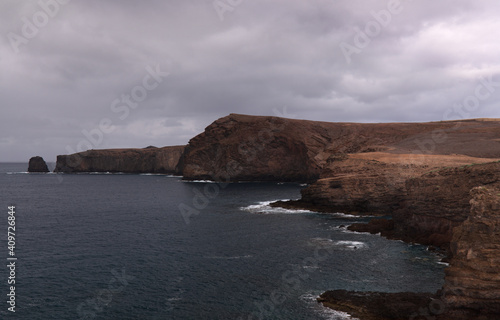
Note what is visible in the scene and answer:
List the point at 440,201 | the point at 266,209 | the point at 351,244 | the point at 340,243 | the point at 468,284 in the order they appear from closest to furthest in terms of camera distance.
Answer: the point at 468,284, the point at 440,201, the point at 351,244, the point at 340,243, the point at 266,209

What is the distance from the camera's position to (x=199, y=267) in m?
33.7

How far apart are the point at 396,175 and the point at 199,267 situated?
4015 centimetres

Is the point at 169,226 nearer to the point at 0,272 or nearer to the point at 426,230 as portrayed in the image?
the point at 0,272

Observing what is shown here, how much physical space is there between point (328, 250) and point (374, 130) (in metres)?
88.7

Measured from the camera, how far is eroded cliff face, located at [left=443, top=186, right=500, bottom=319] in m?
20.7

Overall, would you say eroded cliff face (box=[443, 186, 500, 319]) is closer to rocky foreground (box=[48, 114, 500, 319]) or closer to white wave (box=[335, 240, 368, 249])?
rocky foreground (box=[48, 114, 500, 319])

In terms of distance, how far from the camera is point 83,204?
77688mm

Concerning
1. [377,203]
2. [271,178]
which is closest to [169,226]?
[377,203]

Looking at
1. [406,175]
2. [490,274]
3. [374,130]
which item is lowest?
[490,274]

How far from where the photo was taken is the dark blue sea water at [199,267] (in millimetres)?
25203

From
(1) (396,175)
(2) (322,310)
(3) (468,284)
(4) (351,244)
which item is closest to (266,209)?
(1) (396,175)

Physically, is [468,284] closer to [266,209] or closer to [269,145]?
[266,209]

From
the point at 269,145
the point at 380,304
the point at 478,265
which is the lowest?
the point at 380,304

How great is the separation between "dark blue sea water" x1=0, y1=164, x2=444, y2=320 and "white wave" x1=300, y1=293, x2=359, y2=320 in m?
0.07
